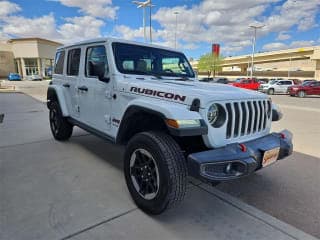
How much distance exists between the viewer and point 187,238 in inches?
91.1


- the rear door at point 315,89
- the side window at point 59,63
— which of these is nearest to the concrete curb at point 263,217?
the side window at point 59,63

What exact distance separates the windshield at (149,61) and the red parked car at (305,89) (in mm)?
20097

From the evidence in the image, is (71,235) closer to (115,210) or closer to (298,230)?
(115,210)

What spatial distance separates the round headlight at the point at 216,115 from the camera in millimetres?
2497

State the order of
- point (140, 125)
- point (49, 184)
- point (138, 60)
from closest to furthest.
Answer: point (140, 125)
point (49, 184)
point (138, 60)

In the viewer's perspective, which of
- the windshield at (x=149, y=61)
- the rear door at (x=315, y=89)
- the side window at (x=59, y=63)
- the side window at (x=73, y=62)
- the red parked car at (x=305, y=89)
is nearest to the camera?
the windshield at (x=149, y=61)

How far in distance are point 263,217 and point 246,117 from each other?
1101mm

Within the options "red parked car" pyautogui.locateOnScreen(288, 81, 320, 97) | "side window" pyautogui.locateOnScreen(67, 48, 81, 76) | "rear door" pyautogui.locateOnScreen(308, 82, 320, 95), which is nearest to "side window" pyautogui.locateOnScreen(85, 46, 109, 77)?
"side window" pyautogui.locateOnScreen(67, 48, 81, 76)

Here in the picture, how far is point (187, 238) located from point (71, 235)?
1.10m

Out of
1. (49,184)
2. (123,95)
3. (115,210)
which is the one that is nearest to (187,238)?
(115,210)

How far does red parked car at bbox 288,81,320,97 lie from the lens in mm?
20953

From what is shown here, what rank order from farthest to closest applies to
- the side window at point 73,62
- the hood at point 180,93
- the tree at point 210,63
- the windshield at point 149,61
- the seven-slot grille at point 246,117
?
1. the tree at point 210,63
2. the side window at point 73,62
3. the windshield at point 149,61
4. the seven-slot grille at point 246,117
5. the hood at point 180,93

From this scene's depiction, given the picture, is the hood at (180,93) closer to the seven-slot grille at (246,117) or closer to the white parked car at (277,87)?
Result: the seven-slot grille at (246,117)

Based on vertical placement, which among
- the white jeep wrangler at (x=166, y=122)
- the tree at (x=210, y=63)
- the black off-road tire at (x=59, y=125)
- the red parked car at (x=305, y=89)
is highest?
the tree at (x=210, y=63)
